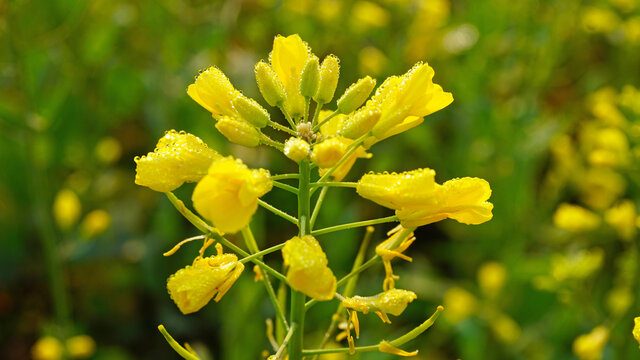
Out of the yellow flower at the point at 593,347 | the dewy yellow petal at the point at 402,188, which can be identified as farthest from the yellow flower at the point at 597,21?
the dewy yellow petal at the point at 402,188

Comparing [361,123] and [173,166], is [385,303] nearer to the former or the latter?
[361,123]

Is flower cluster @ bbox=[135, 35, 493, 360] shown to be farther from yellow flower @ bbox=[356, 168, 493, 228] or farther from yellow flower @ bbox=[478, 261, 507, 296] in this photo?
yellow flower @ bbox=[478, 261, 507, 296]

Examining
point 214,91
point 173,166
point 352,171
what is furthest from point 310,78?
point 352,171

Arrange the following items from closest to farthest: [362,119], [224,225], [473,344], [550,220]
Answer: [224,225] → [362,119] → [473,344] → [550,220]

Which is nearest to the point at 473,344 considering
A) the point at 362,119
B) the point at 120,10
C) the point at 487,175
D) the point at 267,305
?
the point at 267,305

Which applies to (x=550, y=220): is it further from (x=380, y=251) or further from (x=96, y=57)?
(x=96, y=57)

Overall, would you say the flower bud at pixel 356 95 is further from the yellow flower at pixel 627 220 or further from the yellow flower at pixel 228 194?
the yellow flower at pixel 627 220
